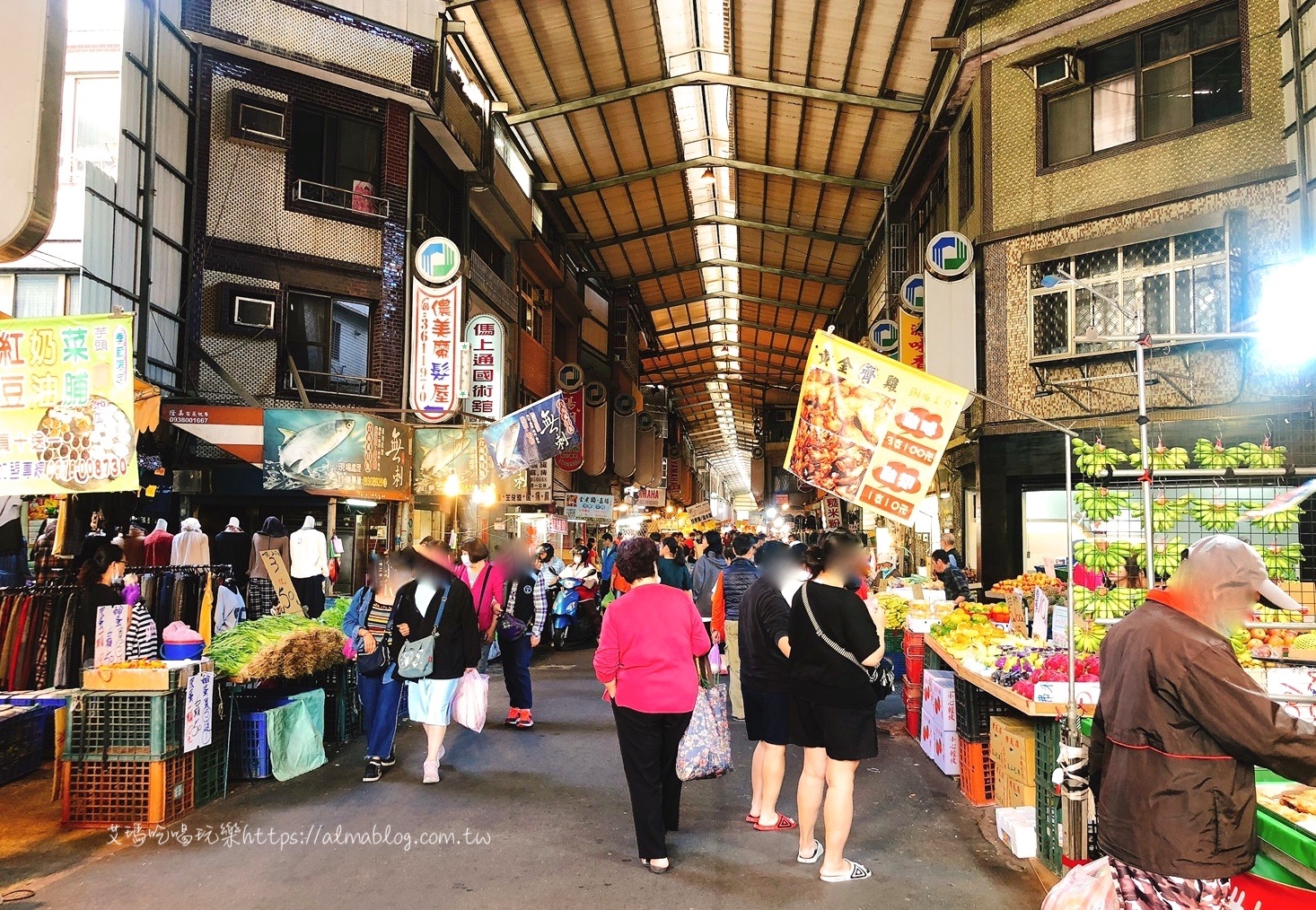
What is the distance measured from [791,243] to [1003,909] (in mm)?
21650

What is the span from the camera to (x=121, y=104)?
41.5 feet

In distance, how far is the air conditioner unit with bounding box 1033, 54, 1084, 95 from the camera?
13.4m

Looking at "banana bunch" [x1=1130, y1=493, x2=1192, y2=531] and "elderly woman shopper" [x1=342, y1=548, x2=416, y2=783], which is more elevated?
"banana bunch" [x1=1130, y1=493, x2=1192, y2=531]

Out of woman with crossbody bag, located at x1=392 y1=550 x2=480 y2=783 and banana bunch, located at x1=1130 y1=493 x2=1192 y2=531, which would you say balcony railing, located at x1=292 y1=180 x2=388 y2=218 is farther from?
banana bunch, located at x1=1130 y1=493 x2=1192 y2=531

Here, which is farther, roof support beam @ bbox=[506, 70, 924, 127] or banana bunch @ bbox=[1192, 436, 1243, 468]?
roof support beam @ bbox=[506, 70, 924, 127]

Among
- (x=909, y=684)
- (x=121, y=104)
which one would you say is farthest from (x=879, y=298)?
(x=121, y=104)

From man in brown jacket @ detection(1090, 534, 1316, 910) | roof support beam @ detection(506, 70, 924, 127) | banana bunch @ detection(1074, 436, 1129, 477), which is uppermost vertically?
roof support beam @ detection(506, 70, 924, 127)

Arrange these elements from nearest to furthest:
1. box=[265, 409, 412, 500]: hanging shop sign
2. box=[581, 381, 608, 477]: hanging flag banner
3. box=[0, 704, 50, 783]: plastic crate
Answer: box=[0, 704, 50, 783]: plastic crate, box=[265, 409, 412, 500]: hanging shop sign, box=[581, 381, 608, 477]: hanging flag banner

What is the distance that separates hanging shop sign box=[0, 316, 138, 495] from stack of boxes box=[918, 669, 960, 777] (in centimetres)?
680


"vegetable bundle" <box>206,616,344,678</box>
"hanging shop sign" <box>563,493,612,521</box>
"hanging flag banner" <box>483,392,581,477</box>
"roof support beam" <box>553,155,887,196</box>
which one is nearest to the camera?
"vegetable bundle" <box>206,616,344,678</box>

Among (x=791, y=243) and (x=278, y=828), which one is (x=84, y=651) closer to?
(x=278, y=828)

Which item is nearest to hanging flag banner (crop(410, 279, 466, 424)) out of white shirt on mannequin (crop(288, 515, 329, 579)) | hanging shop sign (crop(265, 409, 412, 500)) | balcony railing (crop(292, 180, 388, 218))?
balcony railing (crop(292, 180, 388, 218))

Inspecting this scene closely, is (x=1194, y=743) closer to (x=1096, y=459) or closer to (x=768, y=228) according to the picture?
(x=1096, y=459)

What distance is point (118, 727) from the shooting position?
6156mm
